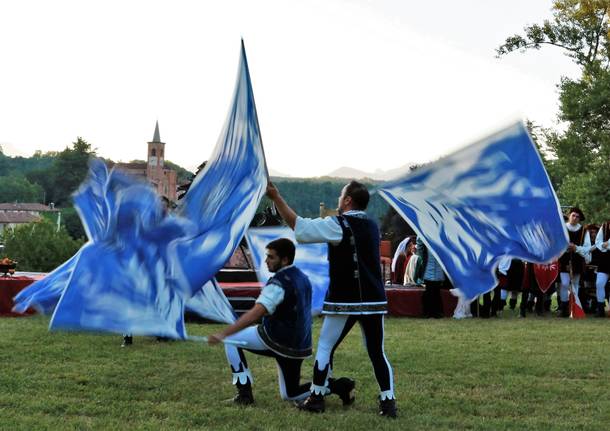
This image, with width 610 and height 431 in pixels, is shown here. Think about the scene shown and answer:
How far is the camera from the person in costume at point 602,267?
559 inches

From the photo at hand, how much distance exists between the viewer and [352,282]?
6.57 m

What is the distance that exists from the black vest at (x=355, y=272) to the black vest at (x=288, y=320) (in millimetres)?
257

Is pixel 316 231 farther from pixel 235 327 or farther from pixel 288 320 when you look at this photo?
pixel 235 327

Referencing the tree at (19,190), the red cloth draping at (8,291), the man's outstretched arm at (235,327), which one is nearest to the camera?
the man's outstretched arm at (235,327)

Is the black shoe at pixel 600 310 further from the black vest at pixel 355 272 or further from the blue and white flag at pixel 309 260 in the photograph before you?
the black vest at pixel 355 272

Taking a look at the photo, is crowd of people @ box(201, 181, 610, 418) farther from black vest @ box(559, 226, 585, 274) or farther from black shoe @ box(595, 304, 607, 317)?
black shoe @ box(595, 304, 607, 317)

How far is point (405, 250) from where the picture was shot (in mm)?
17828

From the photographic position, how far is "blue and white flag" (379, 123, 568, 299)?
6.75 metres

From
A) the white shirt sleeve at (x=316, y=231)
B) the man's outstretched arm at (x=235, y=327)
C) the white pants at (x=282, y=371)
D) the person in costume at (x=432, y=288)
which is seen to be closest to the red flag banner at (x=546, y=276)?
the person in costume at (x=432, y=288)

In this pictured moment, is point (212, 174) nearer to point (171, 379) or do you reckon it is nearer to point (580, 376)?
point (171, 379)

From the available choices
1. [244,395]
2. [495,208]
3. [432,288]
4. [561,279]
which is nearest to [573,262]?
[561,279]

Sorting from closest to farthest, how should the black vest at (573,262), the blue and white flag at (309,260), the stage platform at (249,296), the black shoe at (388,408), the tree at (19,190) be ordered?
the black shoe at (388,408), the blue and white flag at (309,260), the stage platform at (249,296), the black vest at (573,262), the tree at (19,190)

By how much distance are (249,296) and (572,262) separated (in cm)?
551

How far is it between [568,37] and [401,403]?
2541 cm
